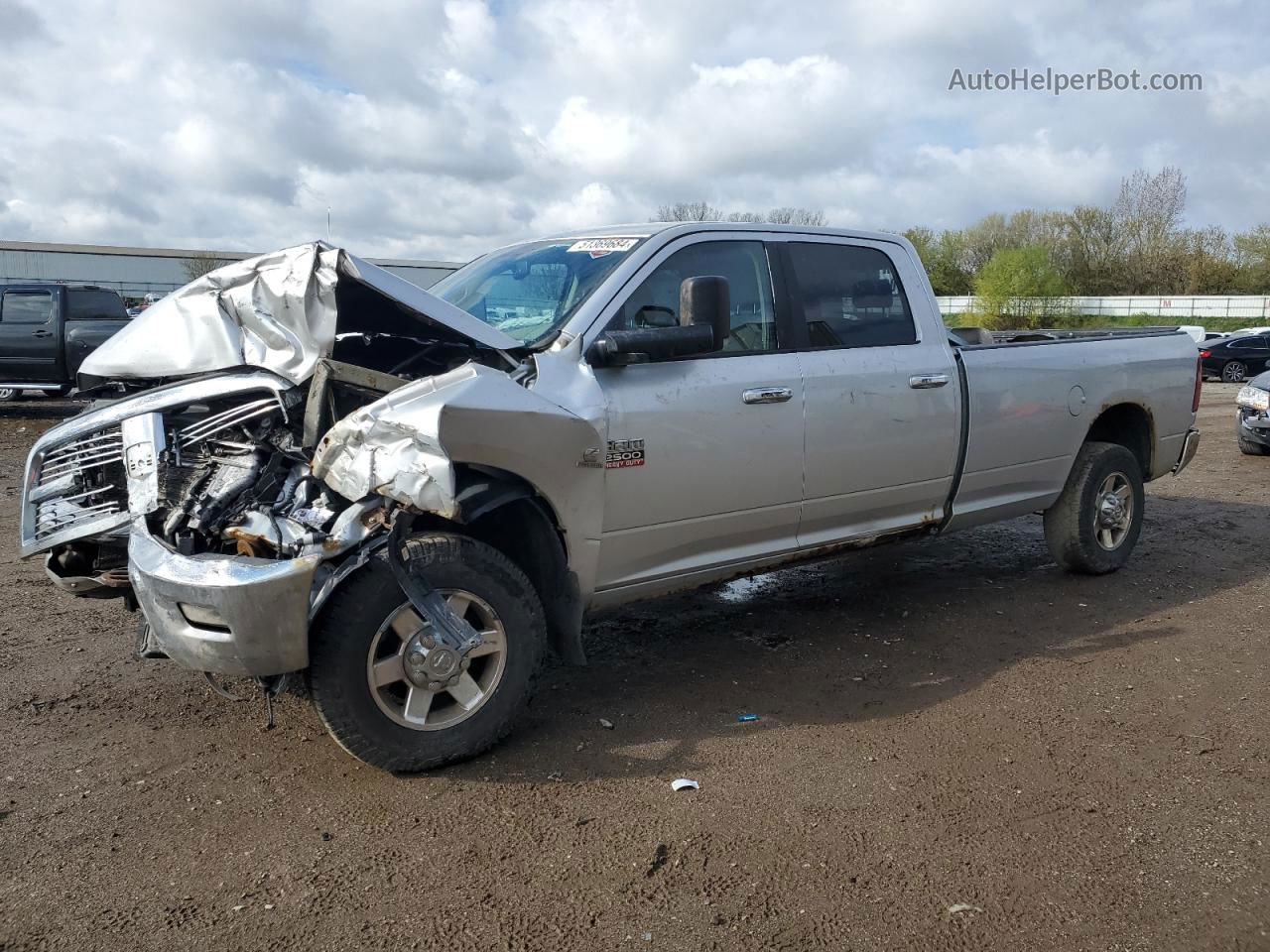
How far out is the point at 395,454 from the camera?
337 centimetres

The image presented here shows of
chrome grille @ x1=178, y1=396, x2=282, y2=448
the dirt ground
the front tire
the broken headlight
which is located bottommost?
the dirt ground

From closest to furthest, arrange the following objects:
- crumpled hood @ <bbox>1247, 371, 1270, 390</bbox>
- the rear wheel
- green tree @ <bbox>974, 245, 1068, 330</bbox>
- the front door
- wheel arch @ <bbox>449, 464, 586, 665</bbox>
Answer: wheel arch @ <bbox>449, 464, 586, 665</bbox> < the front door < crumpled hood @ <bbox>1247, 371, 1270, 390</bbox> < the rear wheel < green tree @ <bbox>974, 245, 1068, 330</bbox>

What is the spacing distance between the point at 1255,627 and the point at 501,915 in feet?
14.8

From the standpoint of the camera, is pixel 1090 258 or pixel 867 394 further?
Answer: pixel 1090 258

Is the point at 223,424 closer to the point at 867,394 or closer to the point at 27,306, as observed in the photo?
the point at 867,394

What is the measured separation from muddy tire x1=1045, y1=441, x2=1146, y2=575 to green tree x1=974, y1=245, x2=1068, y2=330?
2129 inches

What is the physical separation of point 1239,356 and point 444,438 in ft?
95.7

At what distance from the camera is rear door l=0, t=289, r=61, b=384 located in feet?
51.6

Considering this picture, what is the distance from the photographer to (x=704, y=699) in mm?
4457

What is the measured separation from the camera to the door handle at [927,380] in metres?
5.14

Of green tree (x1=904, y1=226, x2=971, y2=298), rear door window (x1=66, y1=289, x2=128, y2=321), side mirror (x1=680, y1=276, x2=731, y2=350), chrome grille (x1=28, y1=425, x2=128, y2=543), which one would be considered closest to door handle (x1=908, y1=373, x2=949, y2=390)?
side mirror (x1=680, y1=276, x2=731, y2=350)

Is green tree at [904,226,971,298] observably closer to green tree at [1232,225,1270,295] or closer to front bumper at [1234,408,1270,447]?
green tree at [1232,225,1270,295]

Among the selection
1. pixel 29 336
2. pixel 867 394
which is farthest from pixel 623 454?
pixel 29 336

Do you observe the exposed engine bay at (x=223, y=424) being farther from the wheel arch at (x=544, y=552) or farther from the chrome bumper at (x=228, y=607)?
the wheel arch at (x=544, y=552)
